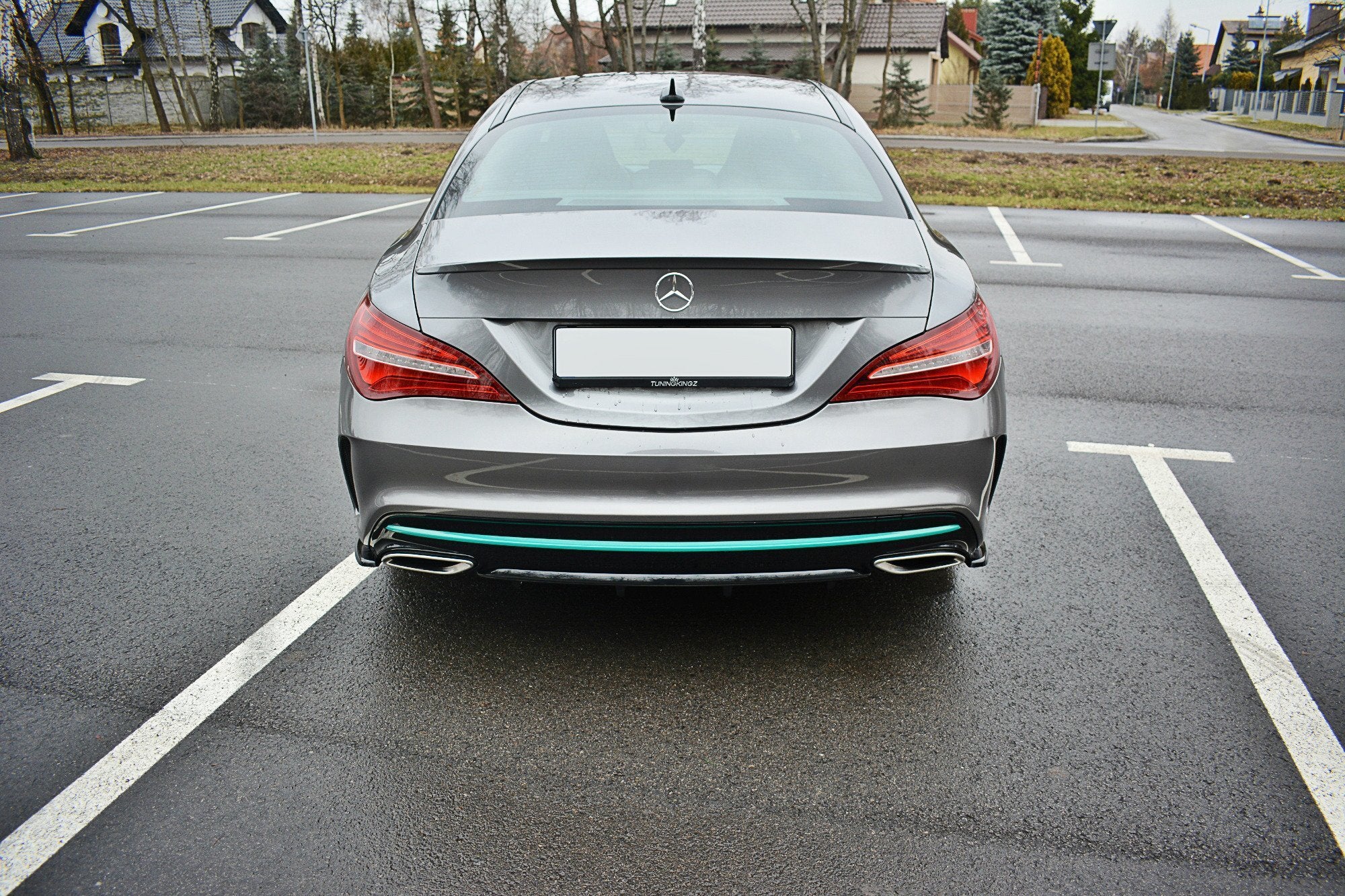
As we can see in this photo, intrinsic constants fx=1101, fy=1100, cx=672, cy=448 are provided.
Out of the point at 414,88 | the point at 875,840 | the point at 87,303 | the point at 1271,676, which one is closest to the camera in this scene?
the point at 875,840

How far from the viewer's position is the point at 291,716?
2.82m

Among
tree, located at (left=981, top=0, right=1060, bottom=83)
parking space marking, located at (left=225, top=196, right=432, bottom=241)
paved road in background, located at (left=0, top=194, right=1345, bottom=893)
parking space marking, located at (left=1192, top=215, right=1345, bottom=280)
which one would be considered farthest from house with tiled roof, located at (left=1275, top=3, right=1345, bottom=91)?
paved road in background, located at (left=0, top=194, right=1345, bottom=893)

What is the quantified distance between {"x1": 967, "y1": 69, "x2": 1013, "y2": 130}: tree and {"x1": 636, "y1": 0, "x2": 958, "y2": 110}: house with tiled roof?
690 cm

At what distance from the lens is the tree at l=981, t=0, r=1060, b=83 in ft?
202

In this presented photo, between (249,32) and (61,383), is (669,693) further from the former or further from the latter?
(249,32)

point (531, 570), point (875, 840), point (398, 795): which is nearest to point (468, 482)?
point (531, 570)

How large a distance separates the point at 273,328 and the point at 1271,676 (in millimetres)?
6379

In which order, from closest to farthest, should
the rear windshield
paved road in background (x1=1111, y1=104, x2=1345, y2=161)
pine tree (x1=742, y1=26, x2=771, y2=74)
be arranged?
the rear windshield, paved road in background (x1=1111, y1=104, x2=1345, y2=161), pine tree (x1=742, y1=26, x2=771, y2=74)

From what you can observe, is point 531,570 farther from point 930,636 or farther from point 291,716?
point 930,636

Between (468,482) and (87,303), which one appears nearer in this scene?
(468,482)

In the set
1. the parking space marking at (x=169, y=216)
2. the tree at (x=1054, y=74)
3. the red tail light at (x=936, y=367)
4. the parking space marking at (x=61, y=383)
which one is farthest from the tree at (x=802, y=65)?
the red tail light at (x=936, y=367)

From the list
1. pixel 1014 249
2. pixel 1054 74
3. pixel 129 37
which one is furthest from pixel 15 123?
pixel 1054 74

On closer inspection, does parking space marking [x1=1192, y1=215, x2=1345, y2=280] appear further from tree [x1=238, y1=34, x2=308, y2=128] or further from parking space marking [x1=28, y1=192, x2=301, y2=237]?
tree [x1=238, y1=34, x2=308, y2=128]

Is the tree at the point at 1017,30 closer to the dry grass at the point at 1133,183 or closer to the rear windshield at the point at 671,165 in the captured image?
the dry grass at the point at 1133,183
